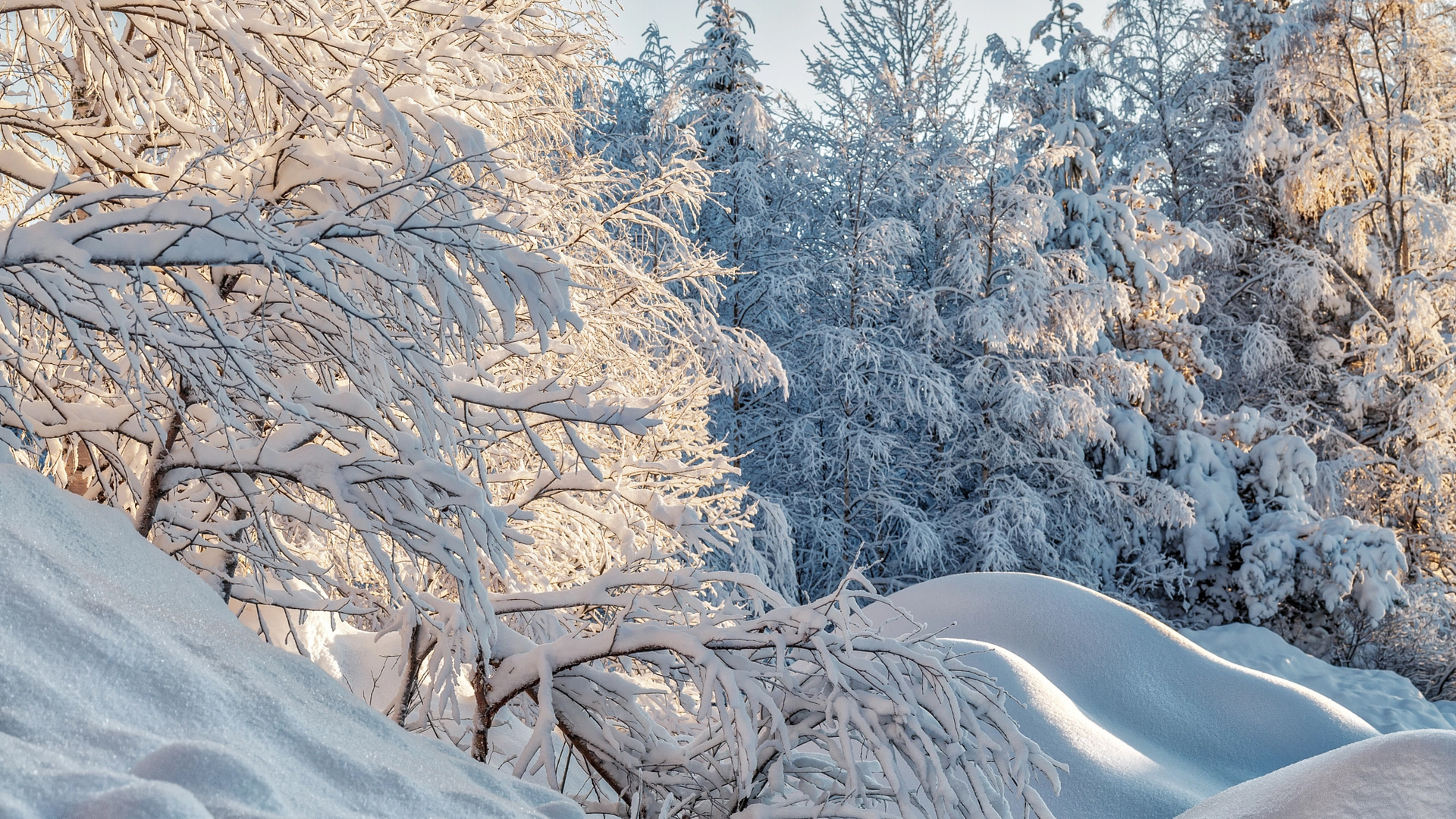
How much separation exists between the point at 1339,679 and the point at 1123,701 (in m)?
4.23

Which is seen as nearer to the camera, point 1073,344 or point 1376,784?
point 1376,784

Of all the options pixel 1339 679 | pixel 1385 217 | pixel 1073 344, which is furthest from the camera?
Answer: pixel 1385 217

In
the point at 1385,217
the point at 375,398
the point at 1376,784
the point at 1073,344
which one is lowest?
the point at 1376,784

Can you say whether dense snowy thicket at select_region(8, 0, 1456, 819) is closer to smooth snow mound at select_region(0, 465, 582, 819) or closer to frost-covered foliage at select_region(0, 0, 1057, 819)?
frost-covered foliage at select_region(0, 0, 1057, 819)

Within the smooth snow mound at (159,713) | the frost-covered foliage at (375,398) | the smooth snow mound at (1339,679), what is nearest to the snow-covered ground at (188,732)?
the smooth snow mound at (159,713)

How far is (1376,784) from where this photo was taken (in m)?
2.97

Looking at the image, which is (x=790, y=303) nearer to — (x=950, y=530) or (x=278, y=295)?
(x=950, y=530)

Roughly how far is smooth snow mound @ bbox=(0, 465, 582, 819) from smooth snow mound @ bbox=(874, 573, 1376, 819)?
12.2ft

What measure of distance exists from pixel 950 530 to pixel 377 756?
10.4 meters

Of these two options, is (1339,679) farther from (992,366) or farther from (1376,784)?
(1376,784)

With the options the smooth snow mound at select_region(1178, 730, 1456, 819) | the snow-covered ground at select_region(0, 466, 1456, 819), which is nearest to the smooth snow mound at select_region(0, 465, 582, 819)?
the snow-covered ground at select_region(0, 466, 1456, 819)

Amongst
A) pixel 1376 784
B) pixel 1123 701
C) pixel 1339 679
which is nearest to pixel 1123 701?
pixel 1123 701

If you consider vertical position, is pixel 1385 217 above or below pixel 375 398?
above

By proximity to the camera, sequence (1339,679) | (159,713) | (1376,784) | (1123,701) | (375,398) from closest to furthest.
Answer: (159,713), (375,398), (1376,784), (1123,701), (1339,679)
